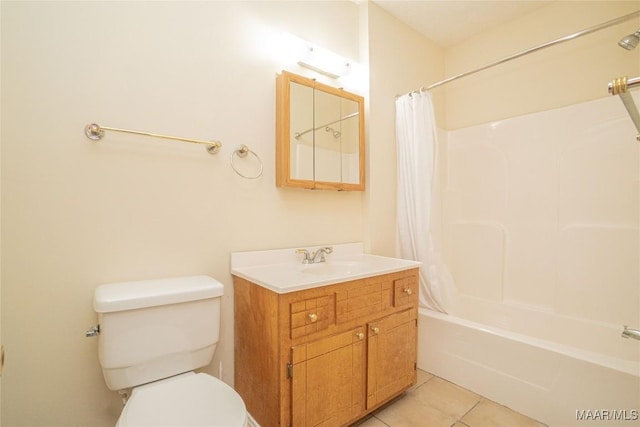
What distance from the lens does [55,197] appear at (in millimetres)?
1167

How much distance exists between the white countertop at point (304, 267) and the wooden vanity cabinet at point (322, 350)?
37 millimetres

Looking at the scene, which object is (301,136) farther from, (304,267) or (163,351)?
(163,351)

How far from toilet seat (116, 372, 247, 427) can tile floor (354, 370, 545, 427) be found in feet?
2.78

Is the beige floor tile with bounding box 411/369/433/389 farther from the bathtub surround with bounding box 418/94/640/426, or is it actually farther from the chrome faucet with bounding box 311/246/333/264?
the chrome faucet with bounding box 311/246/333/264

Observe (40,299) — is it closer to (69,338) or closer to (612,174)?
(69,338)

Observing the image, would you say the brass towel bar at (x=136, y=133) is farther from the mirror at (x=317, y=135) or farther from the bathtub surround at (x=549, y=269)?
the bathtub surround at (x=549, y=269)

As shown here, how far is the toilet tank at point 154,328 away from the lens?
3.53 feet

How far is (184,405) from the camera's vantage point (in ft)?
3.33

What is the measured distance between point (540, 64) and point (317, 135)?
1.78 meters

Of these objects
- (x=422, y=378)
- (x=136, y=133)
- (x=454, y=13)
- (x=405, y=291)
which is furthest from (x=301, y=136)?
(x=422, y=378)

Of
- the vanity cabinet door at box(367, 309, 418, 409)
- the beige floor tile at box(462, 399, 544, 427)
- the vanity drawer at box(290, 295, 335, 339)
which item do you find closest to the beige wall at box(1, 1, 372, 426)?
the vanity drawer at box(290, 295, 335, 339)

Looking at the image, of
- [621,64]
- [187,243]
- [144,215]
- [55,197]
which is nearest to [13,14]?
[55,197]

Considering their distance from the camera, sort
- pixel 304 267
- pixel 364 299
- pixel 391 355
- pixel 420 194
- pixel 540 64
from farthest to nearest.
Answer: pixel 540 64 → pixel 420 194 → pixel 304 267 → pixel 391 355 → pixel 364 299

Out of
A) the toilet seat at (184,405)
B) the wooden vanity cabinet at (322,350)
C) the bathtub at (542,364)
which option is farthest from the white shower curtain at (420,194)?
the toilet seat at (184,405)
